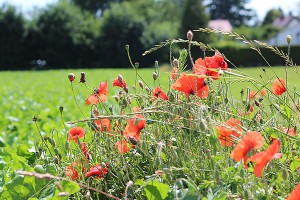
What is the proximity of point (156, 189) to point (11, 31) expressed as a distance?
33.2m

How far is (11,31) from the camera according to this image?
3338cm

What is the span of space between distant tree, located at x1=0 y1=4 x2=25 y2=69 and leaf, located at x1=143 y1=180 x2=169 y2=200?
33.1 m

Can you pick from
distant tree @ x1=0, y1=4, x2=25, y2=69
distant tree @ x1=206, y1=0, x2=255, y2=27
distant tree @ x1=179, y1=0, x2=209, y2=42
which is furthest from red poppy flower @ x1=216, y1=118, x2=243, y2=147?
distant tree @ x1=206, y1=0, x2=255, y2=27

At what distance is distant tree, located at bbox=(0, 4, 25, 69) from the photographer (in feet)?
109

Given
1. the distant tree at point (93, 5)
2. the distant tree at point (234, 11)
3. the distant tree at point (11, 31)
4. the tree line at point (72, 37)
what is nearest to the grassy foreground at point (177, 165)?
the tree line at point (72, 37)

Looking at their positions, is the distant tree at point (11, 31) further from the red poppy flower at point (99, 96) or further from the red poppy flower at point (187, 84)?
the red poppy flower at point (187, 84)

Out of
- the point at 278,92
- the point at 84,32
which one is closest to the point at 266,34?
the point at 84,32

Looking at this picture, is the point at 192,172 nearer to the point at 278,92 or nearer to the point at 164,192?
the point at 164,192

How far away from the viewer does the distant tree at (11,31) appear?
109 feet

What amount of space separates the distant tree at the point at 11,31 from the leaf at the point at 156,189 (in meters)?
33.1

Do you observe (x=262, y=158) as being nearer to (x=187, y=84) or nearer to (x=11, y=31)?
(x=187, y=84)

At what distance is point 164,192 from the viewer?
1.40m

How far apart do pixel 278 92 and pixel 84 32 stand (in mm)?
33646

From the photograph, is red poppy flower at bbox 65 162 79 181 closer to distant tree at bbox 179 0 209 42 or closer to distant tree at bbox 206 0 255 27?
distant tree at bbox 179 0 209 42
